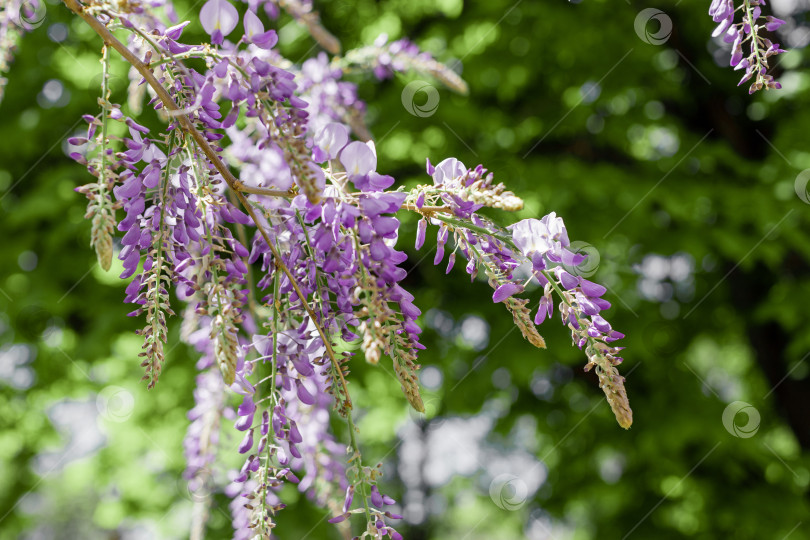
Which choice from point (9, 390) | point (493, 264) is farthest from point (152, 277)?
point (9, 390)

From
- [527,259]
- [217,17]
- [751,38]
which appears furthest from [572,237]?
[217,17]

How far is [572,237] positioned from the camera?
3.17 meters

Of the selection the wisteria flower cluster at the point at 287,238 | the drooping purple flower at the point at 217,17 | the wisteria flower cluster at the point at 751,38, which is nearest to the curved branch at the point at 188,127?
the wisteria flower cluster at the point at 287,238

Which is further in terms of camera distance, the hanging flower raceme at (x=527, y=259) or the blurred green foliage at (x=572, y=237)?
the blurred green foliage at (x=572, y=237)

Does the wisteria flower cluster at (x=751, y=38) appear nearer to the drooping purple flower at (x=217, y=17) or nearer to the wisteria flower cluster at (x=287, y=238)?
the wisteria flower cluster at (x=287, y=238)

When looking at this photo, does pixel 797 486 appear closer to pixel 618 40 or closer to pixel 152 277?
pixel 618 40

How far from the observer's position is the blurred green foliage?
11.2 ft

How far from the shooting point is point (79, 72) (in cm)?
355

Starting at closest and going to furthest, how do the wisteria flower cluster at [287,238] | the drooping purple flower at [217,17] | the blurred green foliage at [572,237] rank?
the wisteria flower cluster at [287,238] → the drooping purple flower at [217,17] → the blurred green foliage at [572,237]

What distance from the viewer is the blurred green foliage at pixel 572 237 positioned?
3.40 meters

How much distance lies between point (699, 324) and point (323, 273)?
3987mm

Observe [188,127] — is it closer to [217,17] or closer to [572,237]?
[217,17]

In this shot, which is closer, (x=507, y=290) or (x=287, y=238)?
(x=507, y=290)

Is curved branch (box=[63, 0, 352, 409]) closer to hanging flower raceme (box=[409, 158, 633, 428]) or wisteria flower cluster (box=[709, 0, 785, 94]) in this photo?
hanging flower raceme (box=[409, 158, 633, 428])
